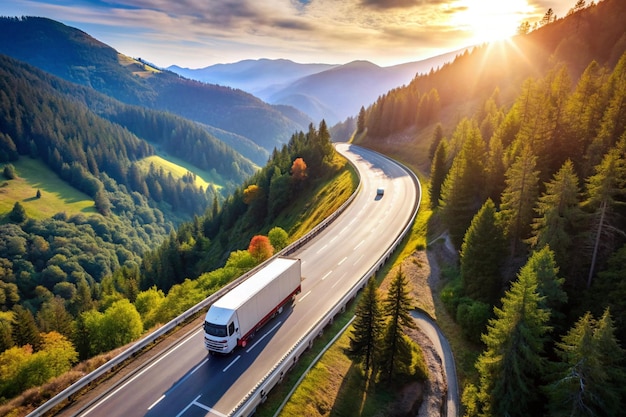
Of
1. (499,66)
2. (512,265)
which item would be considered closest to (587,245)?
(512,265)

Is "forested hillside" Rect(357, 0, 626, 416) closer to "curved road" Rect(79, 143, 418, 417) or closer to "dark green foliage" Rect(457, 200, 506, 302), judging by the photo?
"dark green foliage" Rect(457, 200, 506, 302)

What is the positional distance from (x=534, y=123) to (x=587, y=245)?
19208 millimetres

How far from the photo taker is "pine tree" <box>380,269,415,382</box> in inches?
916

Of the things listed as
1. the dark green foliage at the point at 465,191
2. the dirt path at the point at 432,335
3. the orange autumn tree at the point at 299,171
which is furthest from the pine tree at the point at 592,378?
the orange autumn tree at the point at 299,171

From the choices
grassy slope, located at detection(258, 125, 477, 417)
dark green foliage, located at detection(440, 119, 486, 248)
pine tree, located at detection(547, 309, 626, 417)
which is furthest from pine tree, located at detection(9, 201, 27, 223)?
pine tree, located at detection(547, 309, 626, 417)

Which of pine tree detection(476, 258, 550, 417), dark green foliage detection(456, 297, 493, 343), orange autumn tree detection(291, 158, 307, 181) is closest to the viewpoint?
pine tree detection(476, 258, 550, 417)

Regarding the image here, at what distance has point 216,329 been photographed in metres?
24.8

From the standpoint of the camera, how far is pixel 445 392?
2572 cm

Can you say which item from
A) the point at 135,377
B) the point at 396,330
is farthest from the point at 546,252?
the point at 135,377

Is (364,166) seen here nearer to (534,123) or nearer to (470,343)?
(534,123)

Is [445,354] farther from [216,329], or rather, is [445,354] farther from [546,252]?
[216,329]

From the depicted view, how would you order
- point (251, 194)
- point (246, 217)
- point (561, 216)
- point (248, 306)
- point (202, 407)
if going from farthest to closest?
point (251, 194)
point (246, 217)
point (561, 216)
point (248, 306)
point (202, 407)

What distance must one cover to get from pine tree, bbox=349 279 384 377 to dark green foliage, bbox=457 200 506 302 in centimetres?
1348

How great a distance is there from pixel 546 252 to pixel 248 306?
22374mm
